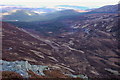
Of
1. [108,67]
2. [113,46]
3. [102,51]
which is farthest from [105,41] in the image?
[108,67]

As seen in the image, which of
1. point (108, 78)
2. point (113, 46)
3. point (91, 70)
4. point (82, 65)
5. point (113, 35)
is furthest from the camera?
point (113, 35)

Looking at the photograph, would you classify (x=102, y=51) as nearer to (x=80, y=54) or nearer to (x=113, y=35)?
(x=80, y=54)

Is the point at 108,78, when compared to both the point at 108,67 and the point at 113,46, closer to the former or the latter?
the point at 108,67

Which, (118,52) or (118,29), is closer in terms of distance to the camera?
(118,52)

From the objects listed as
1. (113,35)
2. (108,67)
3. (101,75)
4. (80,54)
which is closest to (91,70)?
(101,75)

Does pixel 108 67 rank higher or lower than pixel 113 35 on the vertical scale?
lower

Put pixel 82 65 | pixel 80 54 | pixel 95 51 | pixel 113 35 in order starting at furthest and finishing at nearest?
pixel 113 35 → pixel 95 51 → pixel 80 54 → pixel 82 65

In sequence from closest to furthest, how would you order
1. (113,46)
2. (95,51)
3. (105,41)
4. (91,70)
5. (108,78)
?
(108,78)
(91,70)
(95,51)
(113,46)
(105,41)

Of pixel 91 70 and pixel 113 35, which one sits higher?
pixel 113 35

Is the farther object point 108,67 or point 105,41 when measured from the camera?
point 105,41
